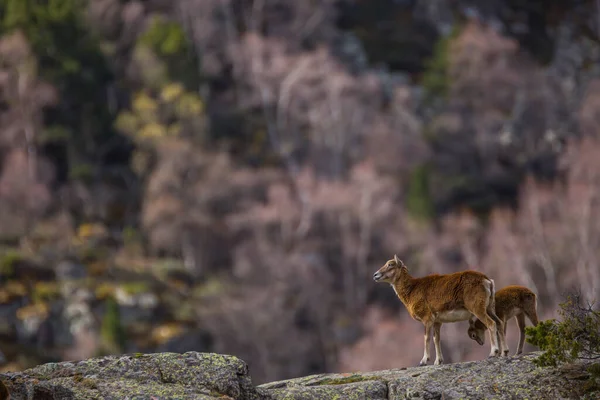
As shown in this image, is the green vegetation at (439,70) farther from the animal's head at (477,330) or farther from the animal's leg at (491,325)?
the animal's leg at (491,325)

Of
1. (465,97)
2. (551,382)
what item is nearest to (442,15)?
(465,97)

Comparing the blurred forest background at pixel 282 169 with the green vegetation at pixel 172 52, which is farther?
the green vegetation at pixel 172 52

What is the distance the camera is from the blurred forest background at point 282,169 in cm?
8806

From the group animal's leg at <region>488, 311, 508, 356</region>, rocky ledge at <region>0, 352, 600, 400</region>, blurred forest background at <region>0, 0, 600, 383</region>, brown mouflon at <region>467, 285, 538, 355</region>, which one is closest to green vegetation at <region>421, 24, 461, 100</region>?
blurred forest background at <region>0, 0, 600, 383</region>

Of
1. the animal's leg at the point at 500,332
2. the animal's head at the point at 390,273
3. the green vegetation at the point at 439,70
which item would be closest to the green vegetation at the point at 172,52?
the green vegetation at the point at 439,70

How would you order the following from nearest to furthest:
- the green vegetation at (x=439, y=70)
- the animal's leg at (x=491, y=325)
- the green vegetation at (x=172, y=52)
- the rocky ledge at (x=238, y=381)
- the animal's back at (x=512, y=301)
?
the rocky ledge at (x=238, y=381)
the animal's leg at (x=491, y=325)
the animal's back at (x=512, y=301)
the green vegetation at (x=172, y=52)
the green vegetation at (x=439, y=70)

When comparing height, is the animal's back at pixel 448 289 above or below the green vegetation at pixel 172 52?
below

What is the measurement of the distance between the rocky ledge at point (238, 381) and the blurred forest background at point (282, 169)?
54.1 metres

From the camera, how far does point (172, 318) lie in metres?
87.6

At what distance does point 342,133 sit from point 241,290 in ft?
95.2

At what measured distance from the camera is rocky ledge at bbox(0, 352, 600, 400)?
1717cm

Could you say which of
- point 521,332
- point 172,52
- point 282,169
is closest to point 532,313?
point 521,332

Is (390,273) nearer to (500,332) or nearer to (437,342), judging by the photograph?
(437,342)

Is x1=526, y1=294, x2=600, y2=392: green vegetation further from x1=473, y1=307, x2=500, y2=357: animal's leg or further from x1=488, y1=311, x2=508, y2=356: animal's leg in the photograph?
x1=488, y1=311, x2=508, y2=356: animal's leg
